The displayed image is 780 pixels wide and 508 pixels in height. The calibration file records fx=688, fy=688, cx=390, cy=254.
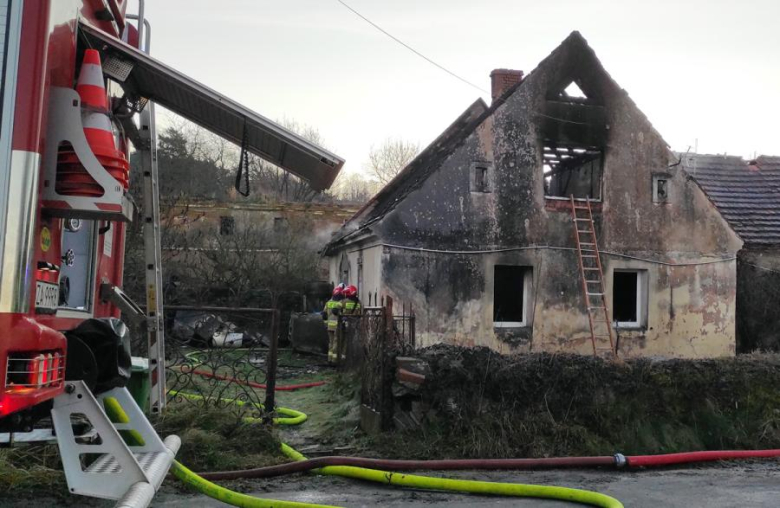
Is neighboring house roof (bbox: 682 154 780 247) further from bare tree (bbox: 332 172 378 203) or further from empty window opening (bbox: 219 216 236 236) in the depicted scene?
bare tree (bbox: 332 172 378 203)

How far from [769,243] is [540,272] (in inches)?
239

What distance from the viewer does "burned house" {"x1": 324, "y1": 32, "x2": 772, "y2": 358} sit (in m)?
13.7

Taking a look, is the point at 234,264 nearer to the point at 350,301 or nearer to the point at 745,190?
the point at 350,301

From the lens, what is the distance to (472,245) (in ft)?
45.9

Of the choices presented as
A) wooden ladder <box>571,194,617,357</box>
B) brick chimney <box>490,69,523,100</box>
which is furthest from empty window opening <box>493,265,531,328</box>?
brick chimney <box>490,69,523,100</box>

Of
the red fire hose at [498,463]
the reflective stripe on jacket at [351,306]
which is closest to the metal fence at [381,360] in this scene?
the red fire hose at [498,463]

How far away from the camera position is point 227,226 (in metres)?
25.8

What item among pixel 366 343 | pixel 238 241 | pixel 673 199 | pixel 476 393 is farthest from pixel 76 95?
pixel 238 241

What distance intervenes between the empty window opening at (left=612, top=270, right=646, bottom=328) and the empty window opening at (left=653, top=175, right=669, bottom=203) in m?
1.68

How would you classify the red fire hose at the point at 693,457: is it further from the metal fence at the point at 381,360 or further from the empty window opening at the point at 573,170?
the empty window opening at the point at 573,170

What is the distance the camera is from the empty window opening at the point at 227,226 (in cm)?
2373

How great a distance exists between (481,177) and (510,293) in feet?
8.90

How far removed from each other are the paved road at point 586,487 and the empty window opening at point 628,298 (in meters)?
8.81

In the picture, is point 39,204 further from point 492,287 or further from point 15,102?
point 492,287
